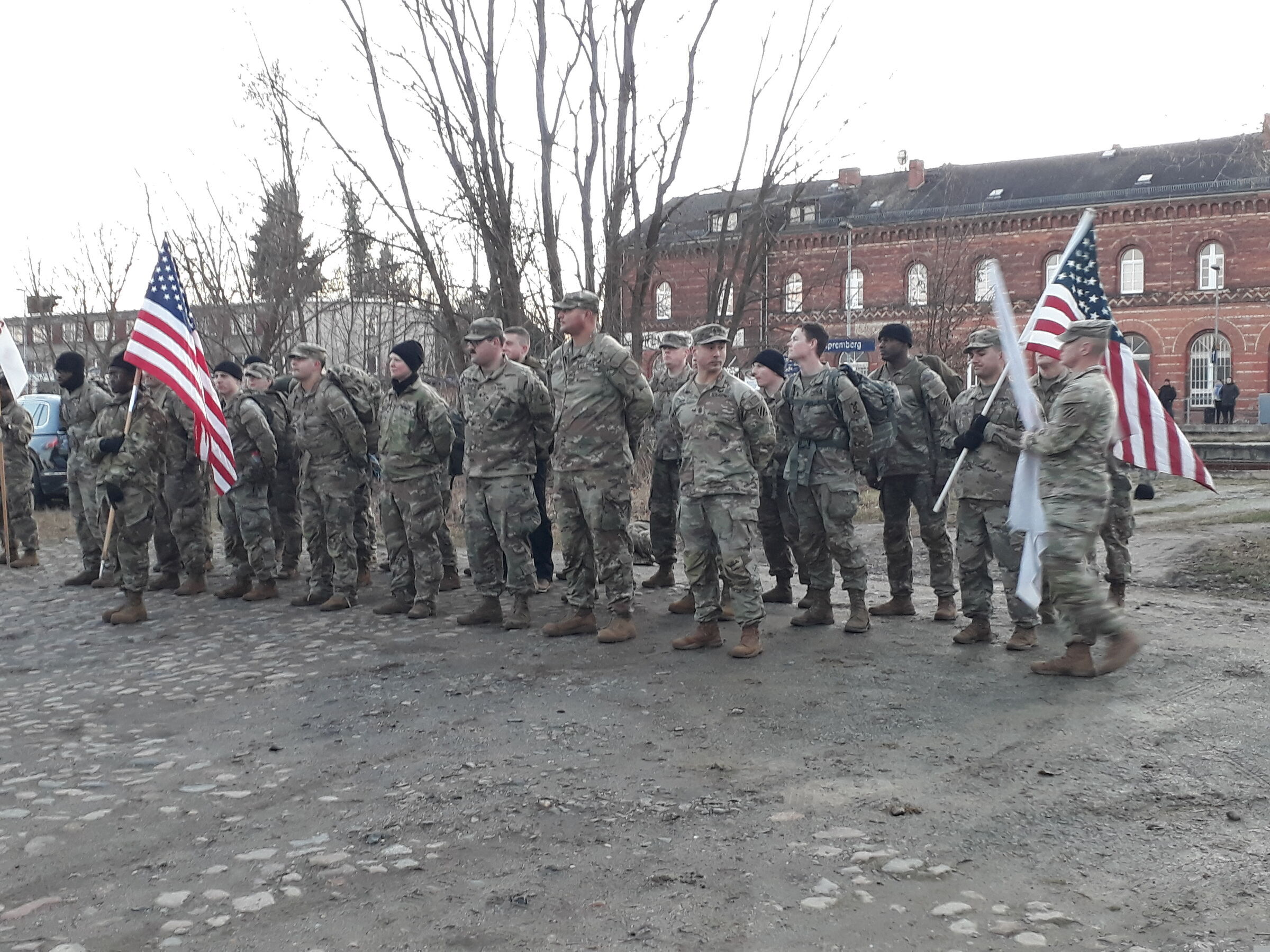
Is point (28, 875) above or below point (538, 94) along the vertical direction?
below

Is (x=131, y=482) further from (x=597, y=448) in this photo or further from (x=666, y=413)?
(x=666, y=413)

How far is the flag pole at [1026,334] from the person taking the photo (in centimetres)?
734

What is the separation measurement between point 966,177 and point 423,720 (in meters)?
51.0

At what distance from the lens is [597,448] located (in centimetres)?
781

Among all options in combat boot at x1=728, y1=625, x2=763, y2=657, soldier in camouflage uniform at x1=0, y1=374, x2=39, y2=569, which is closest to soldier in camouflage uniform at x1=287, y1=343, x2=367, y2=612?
combat boot at x1=728, y1=625, x2=763, y2=657

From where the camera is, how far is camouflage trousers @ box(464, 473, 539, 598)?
8117mm

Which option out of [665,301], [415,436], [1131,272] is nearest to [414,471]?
[415,436]

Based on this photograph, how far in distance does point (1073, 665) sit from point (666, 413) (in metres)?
4.18

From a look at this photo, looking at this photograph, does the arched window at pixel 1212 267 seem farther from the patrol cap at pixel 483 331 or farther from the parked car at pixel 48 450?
the patrol cap at pixel 483 331

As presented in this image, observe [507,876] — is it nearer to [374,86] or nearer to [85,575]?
[85,575]

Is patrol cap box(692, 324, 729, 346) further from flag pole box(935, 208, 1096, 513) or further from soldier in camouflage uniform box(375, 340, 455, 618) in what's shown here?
soldier in camouflage uniform box(375, 340, 455, 618)

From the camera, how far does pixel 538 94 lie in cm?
1516

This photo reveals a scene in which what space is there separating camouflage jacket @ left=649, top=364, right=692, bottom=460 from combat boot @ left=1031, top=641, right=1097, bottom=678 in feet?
11.9

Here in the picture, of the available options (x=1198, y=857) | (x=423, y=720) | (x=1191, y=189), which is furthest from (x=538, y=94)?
(x=1191, y=189)
